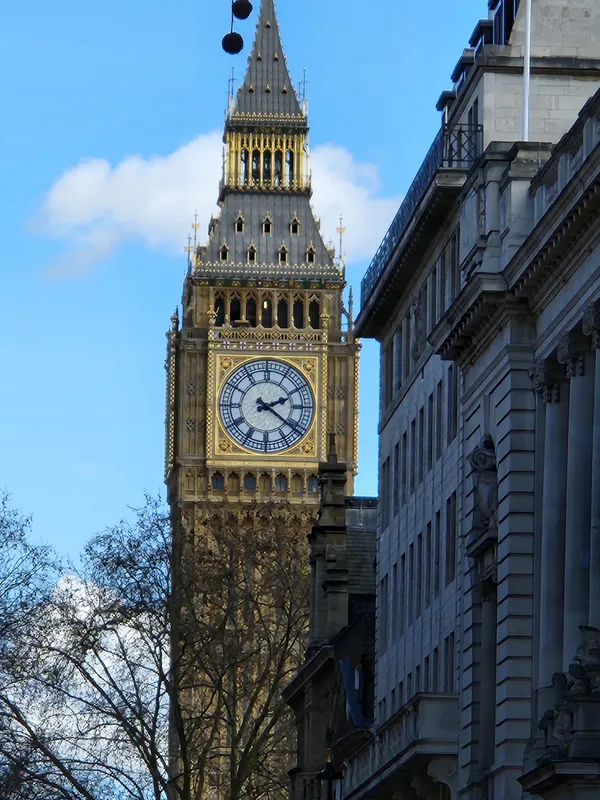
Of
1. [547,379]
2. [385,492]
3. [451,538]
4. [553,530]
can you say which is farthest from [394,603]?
[553,530]

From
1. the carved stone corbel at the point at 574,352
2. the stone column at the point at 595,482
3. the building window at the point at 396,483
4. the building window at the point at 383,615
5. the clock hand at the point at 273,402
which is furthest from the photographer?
the clock hand at the point at 273,402

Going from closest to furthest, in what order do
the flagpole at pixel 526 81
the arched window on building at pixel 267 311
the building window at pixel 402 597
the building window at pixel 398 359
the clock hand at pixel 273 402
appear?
the flagpole at pixel 526 81 → the building window at pixel 402 597 → the building window at pixel 398 359 → the clock hand at pixel 273 402 → the arched window on building at pixel 267 311

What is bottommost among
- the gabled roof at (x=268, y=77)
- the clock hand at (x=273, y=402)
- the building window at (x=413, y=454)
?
the building window at (x=413, y=454)

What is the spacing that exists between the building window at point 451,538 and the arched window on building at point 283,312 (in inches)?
3691

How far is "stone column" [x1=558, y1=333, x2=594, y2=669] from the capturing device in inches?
1847

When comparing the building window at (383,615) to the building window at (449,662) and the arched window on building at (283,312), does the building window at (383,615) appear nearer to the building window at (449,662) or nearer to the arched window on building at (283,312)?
the building window at (449,662)

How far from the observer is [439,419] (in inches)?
2486

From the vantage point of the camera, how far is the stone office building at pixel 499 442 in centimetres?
4697

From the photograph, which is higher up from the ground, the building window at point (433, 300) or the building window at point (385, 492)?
the building window at point (433, 300)

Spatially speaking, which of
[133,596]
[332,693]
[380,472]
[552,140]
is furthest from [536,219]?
[133,596]

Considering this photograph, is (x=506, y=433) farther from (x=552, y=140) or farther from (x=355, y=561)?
(x=355, y=561)

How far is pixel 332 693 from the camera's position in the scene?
8188 centimetres

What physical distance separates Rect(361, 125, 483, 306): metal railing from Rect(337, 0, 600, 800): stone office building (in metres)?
0.09

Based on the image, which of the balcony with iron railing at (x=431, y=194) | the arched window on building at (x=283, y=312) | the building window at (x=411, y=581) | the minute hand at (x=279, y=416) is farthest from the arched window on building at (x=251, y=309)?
the building window at (x=411, y=581)
